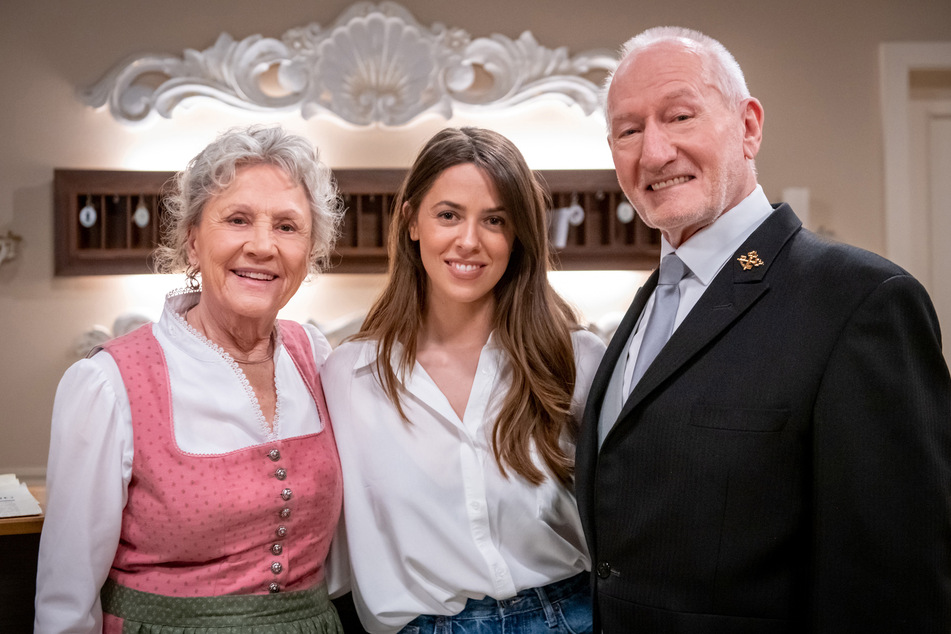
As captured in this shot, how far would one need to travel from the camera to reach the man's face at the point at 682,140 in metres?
1.48

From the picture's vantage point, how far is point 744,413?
1276mm

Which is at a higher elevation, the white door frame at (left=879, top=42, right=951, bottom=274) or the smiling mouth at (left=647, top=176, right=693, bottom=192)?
the white door frame at (left=879, top=42, right=951, bottom=274)

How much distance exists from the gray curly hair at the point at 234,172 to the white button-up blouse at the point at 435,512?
42cm

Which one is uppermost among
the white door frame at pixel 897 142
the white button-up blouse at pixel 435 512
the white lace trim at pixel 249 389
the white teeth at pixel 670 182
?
the white door frame at pixel 897 142

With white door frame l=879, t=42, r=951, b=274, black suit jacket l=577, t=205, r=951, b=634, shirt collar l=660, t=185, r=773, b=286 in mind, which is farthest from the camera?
white door frame l=879, t=42, r=951, b=274

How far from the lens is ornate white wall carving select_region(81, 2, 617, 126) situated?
402cm

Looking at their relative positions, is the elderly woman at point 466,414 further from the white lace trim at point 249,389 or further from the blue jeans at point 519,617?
the white lace trim at point 249,389

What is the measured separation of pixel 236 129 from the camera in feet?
5.82

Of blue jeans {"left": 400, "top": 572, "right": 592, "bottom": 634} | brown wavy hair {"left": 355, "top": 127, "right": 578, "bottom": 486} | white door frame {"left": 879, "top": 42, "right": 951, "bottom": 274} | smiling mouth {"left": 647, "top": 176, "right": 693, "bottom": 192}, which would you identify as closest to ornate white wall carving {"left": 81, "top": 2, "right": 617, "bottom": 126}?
white door frame {"left": 879, "top": 42, "right": 951, "bottom": 274}

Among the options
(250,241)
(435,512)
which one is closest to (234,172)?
(250,241)

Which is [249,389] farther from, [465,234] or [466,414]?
[465,234]

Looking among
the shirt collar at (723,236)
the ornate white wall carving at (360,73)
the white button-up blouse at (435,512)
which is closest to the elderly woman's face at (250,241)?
the white button-up blouse at (435,512)

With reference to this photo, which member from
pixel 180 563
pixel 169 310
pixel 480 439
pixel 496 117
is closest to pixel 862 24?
pixel 496 117

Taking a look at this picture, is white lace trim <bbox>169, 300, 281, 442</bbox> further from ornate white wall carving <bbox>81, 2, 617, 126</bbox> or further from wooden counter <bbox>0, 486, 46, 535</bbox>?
ornate white wall carving <bbox>81, 2, 617, 126</bbox>
